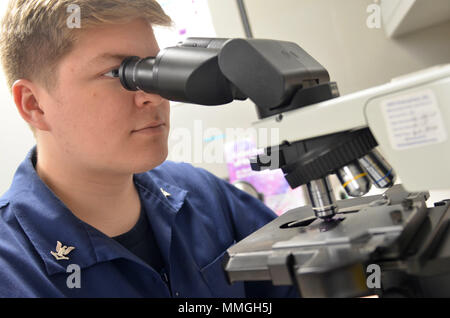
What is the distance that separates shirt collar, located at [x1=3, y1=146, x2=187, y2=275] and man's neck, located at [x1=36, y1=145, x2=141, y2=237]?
2.1 inches

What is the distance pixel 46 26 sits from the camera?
948mm

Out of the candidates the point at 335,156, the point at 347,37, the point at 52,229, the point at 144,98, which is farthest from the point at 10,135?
the point at 335,156

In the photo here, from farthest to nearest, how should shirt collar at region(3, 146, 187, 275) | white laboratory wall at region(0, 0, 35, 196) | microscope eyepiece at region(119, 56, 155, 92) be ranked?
white laboratory wall at region(0, 0, 35, 196), shirt collar at region(3, 146, 187, 275), microscope eyepiece at region(119, 56, 155, 92)

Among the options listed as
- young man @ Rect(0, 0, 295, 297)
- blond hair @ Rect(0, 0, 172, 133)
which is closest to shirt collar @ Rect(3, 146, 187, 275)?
young man @ Rect(0, 0, 295, 297)

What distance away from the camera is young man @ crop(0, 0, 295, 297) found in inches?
35.0

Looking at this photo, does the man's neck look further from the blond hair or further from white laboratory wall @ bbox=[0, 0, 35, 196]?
white laboratory wall @ bbox=[0, 0, 35, 196]

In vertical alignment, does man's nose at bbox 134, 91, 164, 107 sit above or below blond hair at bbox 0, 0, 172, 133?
below

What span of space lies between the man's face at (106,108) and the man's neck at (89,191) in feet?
0.28

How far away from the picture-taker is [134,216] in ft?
3.61

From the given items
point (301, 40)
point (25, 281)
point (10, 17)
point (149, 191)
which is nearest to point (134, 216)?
point (149, 191)

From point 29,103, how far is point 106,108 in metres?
0.24

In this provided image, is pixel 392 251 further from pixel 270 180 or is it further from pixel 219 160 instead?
pixel 219 160

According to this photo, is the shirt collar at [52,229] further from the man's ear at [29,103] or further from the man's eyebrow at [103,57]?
the man's eyebrow at [103,57]

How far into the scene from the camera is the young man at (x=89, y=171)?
0.89 m
